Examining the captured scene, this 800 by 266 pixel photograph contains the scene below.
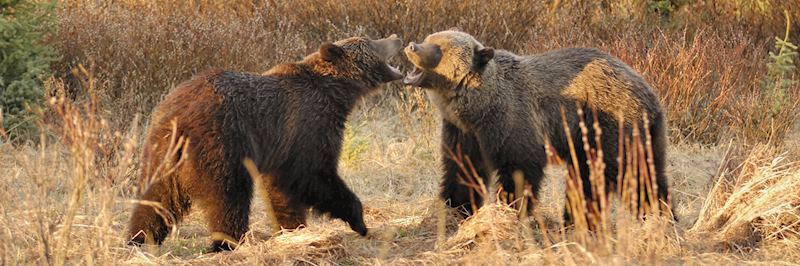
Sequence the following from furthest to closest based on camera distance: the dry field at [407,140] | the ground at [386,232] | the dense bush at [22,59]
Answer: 1. the dense bush at [22,59]
2. the dry field at [407,140]
3. the ground at [386,232]

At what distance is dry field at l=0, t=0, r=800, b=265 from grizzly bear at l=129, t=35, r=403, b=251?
6.7 inches

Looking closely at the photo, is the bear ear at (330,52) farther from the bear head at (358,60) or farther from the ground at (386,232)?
the ground at (386,232)

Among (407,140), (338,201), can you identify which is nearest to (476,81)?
(338,201)

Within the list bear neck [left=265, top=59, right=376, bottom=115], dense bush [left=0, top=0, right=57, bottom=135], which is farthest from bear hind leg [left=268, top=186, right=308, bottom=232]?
dense bush [left=0, top=0, right=57, bottom=135]

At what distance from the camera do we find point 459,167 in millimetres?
6176

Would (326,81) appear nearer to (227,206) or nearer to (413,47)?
(413,47)

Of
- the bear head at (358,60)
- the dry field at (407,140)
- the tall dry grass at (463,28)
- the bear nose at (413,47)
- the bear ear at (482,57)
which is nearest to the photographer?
the dry field at (407,140)

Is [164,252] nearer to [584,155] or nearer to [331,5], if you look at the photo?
[584,155]

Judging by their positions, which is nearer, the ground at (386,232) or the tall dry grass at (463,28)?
the ground at (386,232)

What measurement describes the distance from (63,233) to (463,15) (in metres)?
7.52

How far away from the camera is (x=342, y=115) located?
611 cm

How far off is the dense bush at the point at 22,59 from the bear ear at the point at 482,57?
4003mm

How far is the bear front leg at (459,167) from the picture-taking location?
20.0 ft

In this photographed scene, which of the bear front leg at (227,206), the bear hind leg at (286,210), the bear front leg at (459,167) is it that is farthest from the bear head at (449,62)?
the bear front leg at (227,206)
